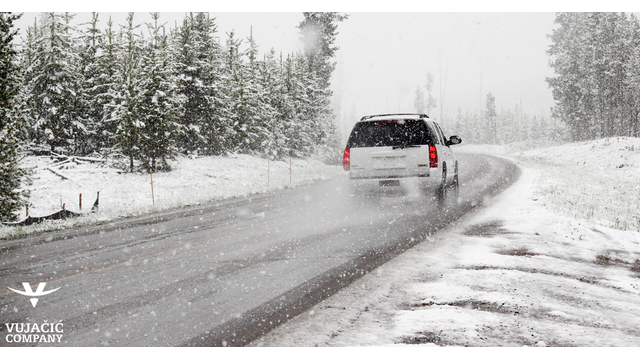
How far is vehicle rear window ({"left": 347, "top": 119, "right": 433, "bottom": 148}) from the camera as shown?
10.9m

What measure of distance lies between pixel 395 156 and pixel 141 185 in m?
14.9

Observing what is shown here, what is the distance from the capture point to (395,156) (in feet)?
35.6

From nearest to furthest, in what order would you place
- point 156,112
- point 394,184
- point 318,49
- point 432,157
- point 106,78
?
point 432,157
point 394,184
point 156,112
point 106,78
point 318,49

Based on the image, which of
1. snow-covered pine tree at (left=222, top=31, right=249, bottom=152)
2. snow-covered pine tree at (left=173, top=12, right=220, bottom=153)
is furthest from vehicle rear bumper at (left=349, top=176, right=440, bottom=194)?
snow-covered pine tree at (left=222, top=31, right=249, bottom=152)

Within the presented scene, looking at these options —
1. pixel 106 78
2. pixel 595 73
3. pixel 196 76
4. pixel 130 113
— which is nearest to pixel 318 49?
pixel 196 76

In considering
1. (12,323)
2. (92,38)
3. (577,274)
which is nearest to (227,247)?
(12,323)

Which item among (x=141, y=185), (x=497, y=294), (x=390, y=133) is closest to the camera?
(x=497, y=294)

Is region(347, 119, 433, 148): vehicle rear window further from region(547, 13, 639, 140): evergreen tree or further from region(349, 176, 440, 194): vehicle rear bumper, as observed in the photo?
region(547, 13, 639, 140): evergreen tree

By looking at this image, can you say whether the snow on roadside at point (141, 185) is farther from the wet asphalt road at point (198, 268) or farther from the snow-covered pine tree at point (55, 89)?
the wet asphalt road at point (198, 268)

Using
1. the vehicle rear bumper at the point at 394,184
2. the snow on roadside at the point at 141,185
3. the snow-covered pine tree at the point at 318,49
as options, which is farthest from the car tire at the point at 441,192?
the snow-covered pine tree at the point at 318,49

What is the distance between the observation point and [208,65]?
1152 inches

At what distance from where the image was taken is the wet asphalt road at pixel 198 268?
3.89 m

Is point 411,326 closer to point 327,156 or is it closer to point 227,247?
point 227,247

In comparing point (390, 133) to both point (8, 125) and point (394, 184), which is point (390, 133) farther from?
point (8, 125)
